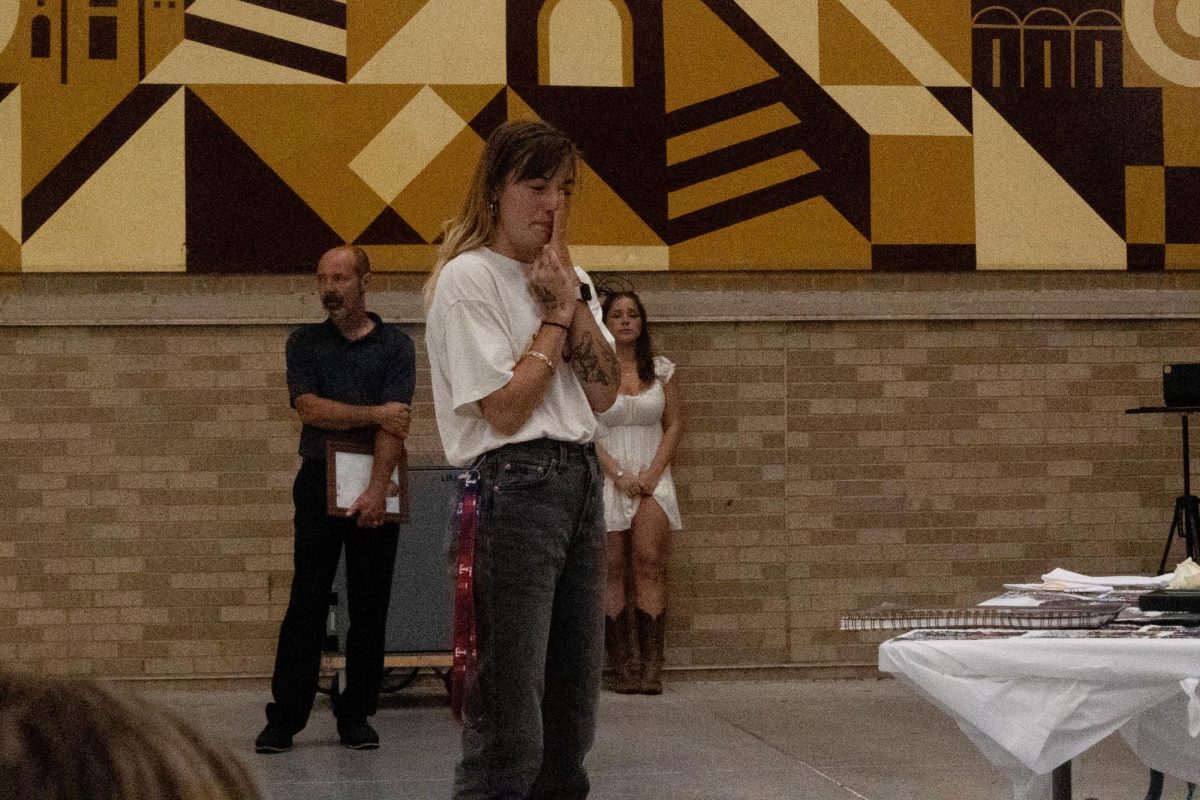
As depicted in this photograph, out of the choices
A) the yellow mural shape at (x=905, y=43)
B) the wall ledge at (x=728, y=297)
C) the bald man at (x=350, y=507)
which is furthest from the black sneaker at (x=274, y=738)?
the yellow mural shape at (x=905, y=43)

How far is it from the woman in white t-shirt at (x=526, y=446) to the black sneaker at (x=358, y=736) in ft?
9.79

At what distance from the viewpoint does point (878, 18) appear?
328 inches

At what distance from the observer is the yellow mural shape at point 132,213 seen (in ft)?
26.3

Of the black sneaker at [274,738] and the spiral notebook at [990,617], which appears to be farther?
the black sneaker at [274,738]

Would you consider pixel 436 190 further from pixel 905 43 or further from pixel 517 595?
pixel 517 595

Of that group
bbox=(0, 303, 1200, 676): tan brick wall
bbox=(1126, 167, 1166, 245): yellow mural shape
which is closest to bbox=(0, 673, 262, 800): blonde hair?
bbox=(0, 303, 1200, 676): tan brick wall

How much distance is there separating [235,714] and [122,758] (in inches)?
277

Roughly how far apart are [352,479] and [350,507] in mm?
119

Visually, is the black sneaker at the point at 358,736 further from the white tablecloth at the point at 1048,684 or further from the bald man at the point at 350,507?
the white tablecloth at the point at 1048,684

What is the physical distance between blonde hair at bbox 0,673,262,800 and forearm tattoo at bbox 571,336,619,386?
2841 mm

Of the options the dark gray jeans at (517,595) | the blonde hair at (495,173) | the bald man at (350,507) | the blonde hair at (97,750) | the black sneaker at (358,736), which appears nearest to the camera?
the blonde hair at (97,750)

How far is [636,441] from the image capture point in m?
7.95

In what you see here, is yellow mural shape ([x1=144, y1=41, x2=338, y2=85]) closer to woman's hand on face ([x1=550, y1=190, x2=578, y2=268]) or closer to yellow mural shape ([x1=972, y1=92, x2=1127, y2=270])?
yellow mural shape ([x1=972, y1=92, x2=1127, y2=270])

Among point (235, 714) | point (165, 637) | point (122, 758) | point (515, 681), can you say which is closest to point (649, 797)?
point (515, 681)
